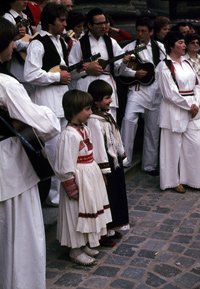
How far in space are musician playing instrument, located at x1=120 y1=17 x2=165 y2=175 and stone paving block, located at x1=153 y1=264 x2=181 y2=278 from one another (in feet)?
9.42

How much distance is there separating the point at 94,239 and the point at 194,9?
17.5 meters

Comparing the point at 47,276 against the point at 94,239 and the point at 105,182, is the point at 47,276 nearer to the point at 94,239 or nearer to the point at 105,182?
the point at 94,239

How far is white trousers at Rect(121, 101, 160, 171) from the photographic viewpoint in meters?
6.75

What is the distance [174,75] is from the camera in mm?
5930

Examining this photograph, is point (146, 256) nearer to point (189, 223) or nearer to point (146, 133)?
point (189, 223)

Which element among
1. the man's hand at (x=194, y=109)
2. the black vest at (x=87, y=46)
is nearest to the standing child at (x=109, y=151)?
the black vest at (x=87, y=46)

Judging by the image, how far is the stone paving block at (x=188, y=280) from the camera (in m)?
3.67

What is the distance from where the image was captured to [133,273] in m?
3.88

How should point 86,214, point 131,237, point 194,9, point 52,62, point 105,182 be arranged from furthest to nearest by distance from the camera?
point 194,9, point 52,62, point 131,237, point 105,182, point 86,214

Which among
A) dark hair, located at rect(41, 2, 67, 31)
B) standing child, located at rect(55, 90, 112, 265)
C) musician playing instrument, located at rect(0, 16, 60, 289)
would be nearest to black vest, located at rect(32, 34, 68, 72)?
dark hair, located at rect(41, 2, 67, 31)

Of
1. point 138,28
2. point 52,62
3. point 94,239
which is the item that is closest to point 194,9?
point 138,28

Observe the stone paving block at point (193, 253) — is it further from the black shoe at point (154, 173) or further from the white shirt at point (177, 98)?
the black shoe at point (154, 173)

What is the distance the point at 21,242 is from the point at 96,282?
2.95ft

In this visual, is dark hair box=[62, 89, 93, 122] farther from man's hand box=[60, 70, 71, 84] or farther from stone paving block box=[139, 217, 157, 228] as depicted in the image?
stone paving block box=[139, 217, 157, 228]
